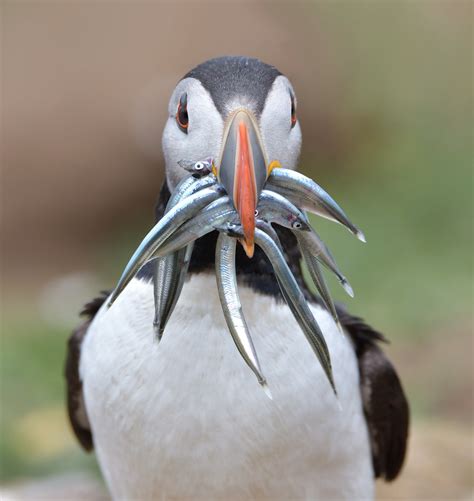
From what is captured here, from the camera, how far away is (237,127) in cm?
276

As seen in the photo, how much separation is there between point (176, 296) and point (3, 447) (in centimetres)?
379

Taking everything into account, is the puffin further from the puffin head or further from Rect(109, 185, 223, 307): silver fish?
Rect(109, 185, 223, 307): silver fish

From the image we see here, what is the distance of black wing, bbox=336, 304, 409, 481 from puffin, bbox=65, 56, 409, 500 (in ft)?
0.83

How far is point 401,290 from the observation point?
27.2 ft

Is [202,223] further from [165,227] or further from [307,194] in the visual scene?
[307,194]

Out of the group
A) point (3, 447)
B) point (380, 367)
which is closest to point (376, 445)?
point (380, 367)

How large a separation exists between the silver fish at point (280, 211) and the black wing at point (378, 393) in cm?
109

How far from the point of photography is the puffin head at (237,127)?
2.68 m

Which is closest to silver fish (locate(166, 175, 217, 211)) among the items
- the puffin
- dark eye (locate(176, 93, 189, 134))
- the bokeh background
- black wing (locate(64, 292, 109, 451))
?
the puffin

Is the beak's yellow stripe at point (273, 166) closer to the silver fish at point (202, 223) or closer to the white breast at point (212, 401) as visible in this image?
the silver fish at point (202, 223)

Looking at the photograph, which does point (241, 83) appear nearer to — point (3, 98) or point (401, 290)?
point (401, 290)

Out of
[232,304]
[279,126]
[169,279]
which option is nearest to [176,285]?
[169,279]

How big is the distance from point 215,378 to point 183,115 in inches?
31.2

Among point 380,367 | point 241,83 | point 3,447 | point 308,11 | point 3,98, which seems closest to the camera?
point 241,83
